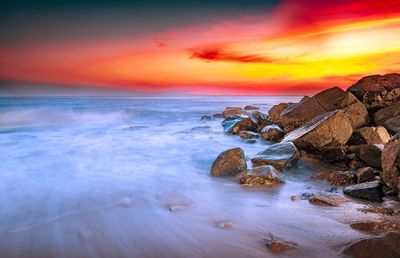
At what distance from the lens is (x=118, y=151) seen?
9461 mm

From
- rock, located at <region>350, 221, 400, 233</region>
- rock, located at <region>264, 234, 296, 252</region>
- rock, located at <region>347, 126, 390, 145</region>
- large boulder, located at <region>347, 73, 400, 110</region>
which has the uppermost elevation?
large boulder, located at <region>347, 73, 400, 110</region>

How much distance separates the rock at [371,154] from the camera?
21.3ft

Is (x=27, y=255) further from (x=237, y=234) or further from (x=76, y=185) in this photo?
(x=76, y=185)

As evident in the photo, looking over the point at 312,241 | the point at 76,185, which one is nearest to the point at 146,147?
the point at 76,185

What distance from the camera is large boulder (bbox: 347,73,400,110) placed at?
941 cm

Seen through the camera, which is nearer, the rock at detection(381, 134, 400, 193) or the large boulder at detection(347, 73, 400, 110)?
the rock at detection(381, 134, 400, 193)

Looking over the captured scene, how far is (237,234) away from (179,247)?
0.70m

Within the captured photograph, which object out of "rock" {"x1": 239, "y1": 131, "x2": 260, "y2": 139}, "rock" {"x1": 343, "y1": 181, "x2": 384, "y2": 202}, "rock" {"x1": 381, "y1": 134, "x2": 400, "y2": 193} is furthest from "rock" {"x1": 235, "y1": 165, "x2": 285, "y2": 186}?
"rock" {"x1": 239, "y1": 131, "x2": 260, "y2": 139}

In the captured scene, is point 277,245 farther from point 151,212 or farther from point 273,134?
point 273,134

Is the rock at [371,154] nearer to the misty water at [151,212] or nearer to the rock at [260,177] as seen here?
the misty water at [151,212]

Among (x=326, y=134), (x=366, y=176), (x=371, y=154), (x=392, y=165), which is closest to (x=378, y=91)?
(x=326, y=134)

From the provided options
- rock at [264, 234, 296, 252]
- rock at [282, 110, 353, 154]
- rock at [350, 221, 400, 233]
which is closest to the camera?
rock at [264, 234, 296, 252]

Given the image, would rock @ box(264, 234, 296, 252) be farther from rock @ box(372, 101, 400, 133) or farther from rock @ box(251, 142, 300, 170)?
rock @ box(372, 101, 400, 133)

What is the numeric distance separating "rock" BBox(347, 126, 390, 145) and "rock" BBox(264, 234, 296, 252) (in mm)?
5306
